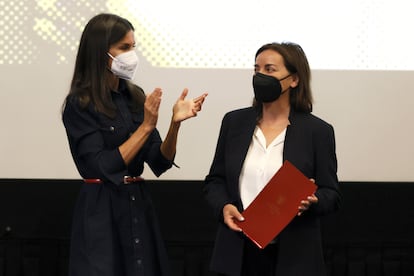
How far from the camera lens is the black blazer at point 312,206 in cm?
219

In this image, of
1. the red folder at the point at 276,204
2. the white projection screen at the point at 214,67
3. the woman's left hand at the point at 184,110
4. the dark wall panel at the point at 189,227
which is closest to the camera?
the red folder at the point at 276,204

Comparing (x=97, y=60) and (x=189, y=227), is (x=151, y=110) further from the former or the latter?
(x=189, y=227)

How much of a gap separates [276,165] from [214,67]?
139cm

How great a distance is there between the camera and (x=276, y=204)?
83.0 inches

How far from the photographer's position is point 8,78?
348cm

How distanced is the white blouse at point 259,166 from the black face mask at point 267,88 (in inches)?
5.1

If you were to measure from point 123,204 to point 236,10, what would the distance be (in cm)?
156

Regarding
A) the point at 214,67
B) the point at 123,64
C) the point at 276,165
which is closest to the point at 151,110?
the point at 123,64

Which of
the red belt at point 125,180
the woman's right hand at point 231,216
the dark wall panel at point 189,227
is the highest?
the red belt at point 125,180

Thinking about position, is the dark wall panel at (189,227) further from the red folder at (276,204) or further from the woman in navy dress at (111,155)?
the red folder at (276,204)

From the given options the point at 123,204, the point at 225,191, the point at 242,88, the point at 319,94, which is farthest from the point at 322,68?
the point at 123,204

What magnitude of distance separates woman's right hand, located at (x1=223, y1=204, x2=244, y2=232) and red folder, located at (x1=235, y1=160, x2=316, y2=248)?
0.04m

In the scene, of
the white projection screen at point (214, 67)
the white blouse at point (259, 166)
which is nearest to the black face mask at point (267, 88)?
the white blouse at point (259, 166)

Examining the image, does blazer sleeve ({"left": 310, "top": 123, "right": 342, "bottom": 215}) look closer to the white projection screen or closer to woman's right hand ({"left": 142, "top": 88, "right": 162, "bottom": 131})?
woman's right hand ({"left": 142, "top": 88, "right": 162, "bottom": 131})
